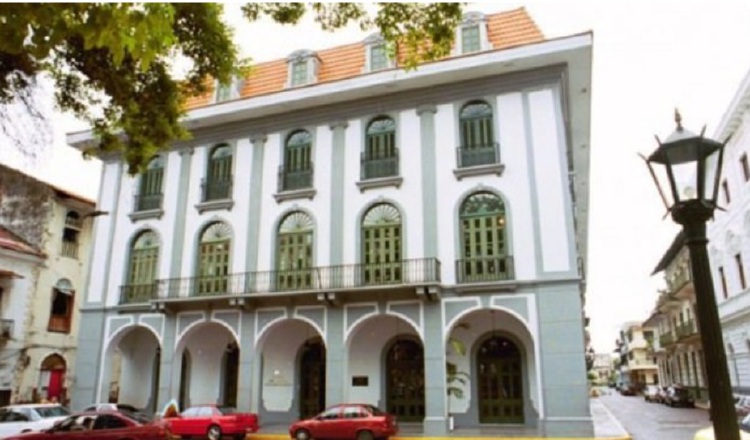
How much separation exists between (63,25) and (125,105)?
4.99 meters

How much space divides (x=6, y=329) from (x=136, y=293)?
6829 mm

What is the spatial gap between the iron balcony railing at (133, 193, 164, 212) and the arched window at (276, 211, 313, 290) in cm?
567

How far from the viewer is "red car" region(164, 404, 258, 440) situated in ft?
54.7

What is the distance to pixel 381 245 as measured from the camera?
19.1 meters

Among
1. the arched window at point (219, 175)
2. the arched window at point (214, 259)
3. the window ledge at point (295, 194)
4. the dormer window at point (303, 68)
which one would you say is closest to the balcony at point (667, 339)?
the window ledge at point (295, 194)

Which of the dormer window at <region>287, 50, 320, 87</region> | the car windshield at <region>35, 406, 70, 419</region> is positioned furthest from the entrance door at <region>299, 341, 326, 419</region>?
the dormer window at <region>287, 50, 320, 87</region>

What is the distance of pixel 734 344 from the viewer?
27.8 m

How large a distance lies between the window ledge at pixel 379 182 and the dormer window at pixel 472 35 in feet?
15.6

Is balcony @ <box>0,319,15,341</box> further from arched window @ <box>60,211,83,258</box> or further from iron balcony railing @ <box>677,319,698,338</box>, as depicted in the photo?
iron balcony railing @ <box>677,319,698,338</box>

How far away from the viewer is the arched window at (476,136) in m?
18.6

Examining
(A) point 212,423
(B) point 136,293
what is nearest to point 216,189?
(B) point 136,293

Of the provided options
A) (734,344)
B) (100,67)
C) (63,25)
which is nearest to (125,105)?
(100,67)

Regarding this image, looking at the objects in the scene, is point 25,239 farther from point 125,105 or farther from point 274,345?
point 274,345

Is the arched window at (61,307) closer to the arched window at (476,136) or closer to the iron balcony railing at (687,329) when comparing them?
the arched window at (476,136)
